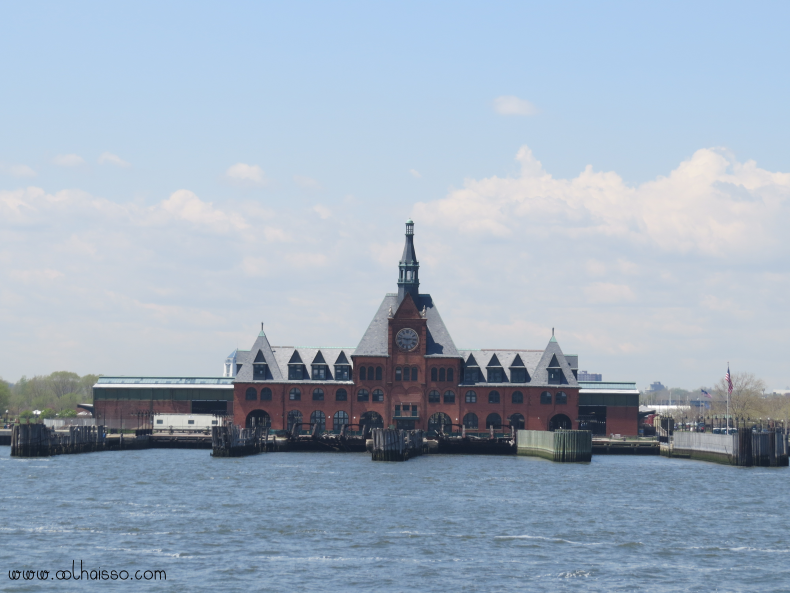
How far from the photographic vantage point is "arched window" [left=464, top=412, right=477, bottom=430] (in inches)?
5399

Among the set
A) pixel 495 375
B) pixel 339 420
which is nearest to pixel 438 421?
pixel 495 375

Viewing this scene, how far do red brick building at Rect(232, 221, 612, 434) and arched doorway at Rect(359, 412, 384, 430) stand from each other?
0.41ft

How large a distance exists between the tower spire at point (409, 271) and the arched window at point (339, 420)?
15.9 meters

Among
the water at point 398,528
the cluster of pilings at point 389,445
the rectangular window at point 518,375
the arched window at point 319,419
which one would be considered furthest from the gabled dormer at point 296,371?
the water at point 398,528

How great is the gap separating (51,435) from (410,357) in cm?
4413

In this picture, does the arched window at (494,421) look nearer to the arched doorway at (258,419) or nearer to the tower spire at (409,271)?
the tower spire at (409,271)

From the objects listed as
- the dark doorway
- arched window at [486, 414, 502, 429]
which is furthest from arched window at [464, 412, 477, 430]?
the dark doorway

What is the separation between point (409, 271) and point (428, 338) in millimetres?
9084

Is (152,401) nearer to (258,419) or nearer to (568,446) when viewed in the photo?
(258,419)

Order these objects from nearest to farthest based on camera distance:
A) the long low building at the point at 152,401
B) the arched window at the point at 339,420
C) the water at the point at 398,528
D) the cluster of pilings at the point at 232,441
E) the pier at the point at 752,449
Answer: the water at the point at 398,528 < the pier at the point at 752,449 < the cluster of pilings at the point at 232,441 < the arched window at the point at 339,420 < the long low building at the point at 152,401

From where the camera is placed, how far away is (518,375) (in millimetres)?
137875

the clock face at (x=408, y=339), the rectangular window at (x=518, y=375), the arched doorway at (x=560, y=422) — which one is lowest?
the arched doorway at (x=560, y=422)

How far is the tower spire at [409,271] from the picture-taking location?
5482 inches

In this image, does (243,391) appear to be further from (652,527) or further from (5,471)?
(652,527)
